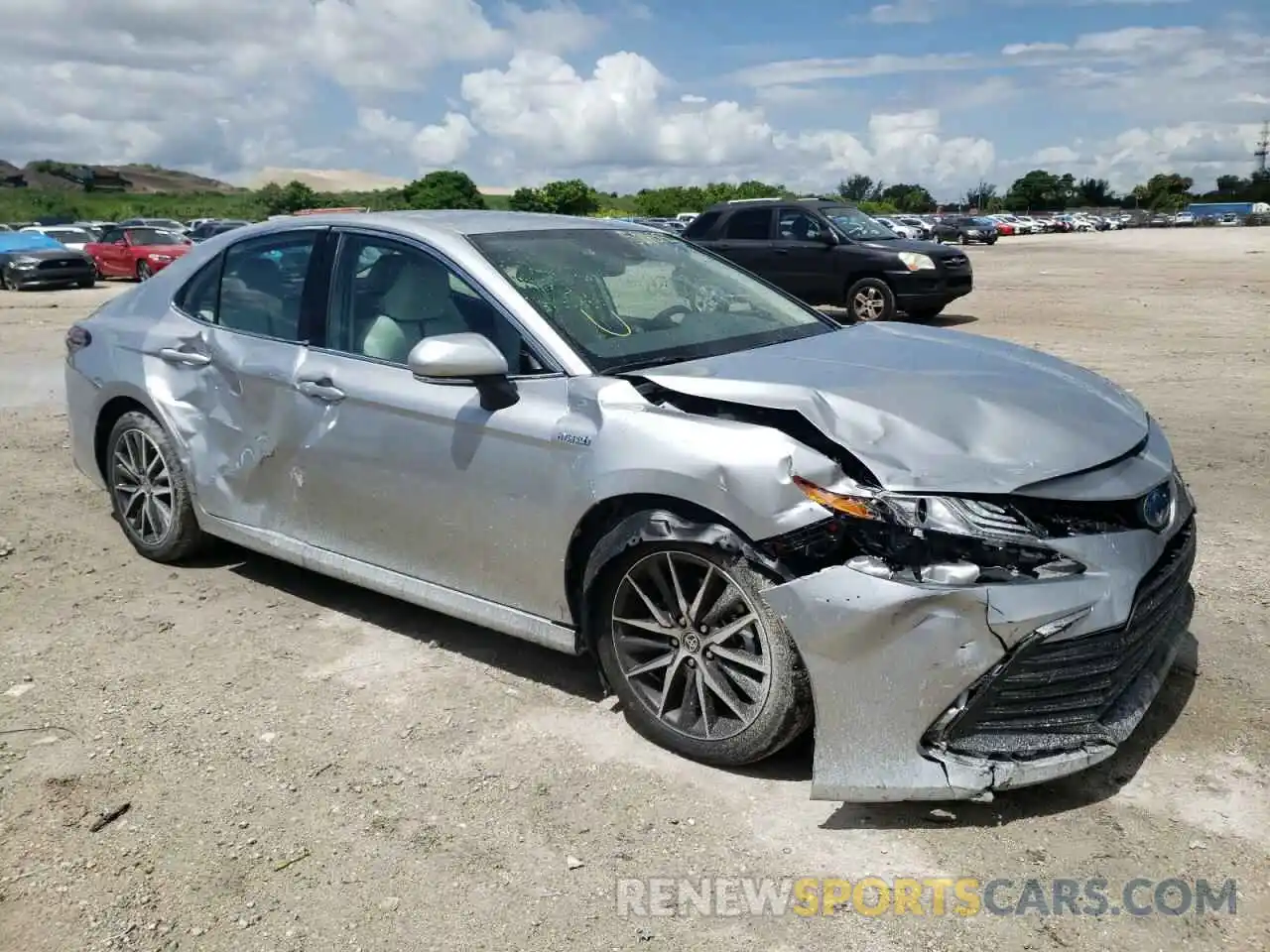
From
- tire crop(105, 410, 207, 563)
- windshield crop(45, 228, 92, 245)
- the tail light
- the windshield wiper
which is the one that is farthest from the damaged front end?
windshield crop(45, 228, 92, 245)

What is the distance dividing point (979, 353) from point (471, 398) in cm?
182

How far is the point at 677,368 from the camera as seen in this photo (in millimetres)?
3576

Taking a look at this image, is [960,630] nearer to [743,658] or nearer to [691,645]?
[743,658]

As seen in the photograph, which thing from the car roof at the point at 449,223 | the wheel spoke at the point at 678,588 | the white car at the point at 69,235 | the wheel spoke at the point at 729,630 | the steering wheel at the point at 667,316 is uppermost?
the white car at the point at 69,235

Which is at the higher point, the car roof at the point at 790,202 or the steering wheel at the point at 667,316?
the car roof at the point at 790,202

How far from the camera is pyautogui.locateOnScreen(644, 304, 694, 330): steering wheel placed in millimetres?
4027

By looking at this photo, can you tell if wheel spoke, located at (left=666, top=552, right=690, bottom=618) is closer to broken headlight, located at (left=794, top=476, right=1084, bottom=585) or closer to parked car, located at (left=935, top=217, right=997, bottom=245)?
broken headlight, located at (left=794, top=476, right=1084, bottom=585)

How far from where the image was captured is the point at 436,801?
3.26m

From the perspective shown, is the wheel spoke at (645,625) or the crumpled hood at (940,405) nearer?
the crumpled hood at (940,405)

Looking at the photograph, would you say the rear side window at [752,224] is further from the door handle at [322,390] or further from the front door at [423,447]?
the door handle at [322,390]

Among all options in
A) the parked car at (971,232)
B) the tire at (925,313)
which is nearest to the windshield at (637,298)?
the tire at (925,313)

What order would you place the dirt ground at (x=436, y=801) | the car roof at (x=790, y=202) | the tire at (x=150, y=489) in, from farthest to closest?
the car roof at (x=790, y=202) → the tire at (x=150, y=489) → the dirt ground at (x=436, y=801)

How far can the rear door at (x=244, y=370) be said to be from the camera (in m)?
4.42

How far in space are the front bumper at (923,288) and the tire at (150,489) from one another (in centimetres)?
1124
